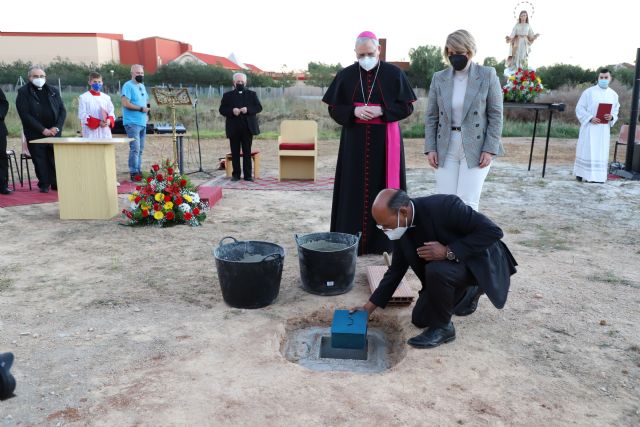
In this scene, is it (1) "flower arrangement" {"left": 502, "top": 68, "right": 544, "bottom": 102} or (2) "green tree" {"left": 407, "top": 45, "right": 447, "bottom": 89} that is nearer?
(1) "flower arrangement" {"left": 502, "top": 68, "right": 544, "bottom": 102}

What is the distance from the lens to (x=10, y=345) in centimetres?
362

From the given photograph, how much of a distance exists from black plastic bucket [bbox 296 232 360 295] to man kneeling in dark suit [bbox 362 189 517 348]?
2.68 feet

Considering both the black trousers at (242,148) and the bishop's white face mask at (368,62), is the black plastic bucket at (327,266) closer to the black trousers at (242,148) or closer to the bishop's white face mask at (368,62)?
the bishop's white face mask at (368,62)

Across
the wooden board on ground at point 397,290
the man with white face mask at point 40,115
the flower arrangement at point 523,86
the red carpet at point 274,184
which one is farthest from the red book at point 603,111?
the man with white face mask at point 40,115

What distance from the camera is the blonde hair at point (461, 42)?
4.38 meters

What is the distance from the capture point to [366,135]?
5.48m

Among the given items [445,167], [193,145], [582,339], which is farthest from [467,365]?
[193,145]

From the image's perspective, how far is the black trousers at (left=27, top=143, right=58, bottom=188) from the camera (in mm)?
8477

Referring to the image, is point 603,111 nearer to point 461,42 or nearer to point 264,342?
point 461,42

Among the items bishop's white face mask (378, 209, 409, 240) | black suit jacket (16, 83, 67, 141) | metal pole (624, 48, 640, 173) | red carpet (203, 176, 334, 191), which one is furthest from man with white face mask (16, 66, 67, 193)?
metal pole (624, 48, 640, 173)

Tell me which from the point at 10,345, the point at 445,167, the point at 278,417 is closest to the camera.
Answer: the point at 278,417

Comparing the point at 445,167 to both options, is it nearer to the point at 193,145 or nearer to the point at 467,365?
the point at 467,365

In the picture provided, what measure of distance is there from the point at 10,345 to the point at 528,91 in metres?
9.49

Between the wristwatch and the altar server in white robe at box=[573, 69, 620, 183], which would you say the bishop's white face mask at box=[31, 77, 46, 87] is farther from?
the altar server in white robe at box=[573, 69, 620, 183]
